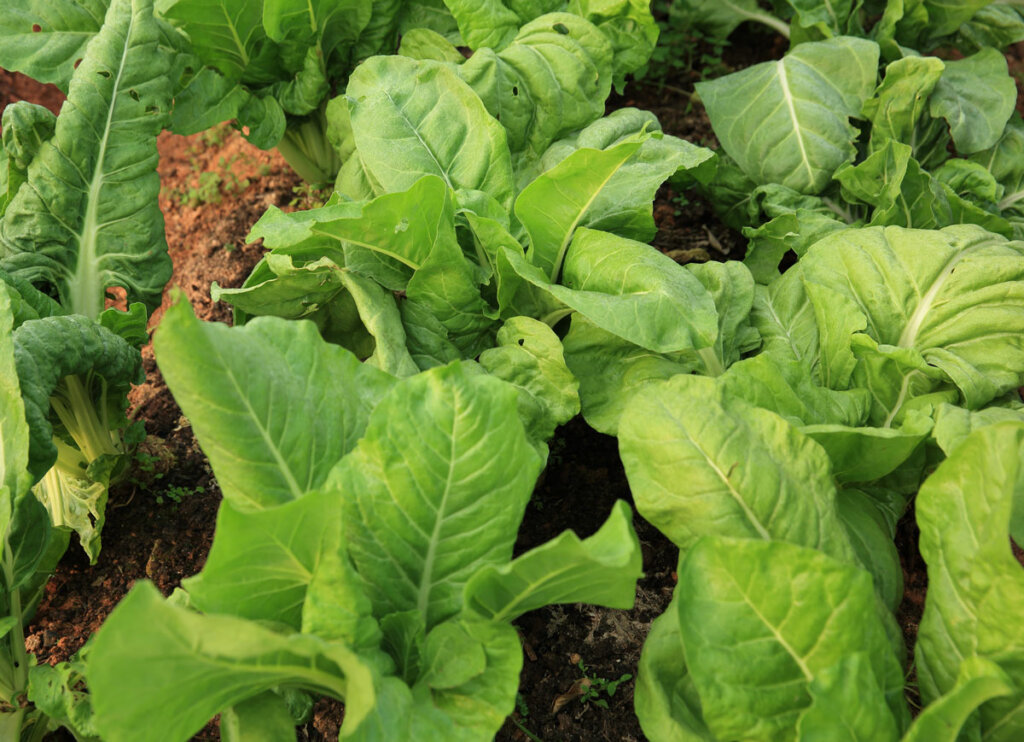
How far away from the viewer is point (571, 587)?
4.74 ft

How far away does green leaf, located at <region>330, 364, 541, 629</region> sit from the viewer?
4.97 ft

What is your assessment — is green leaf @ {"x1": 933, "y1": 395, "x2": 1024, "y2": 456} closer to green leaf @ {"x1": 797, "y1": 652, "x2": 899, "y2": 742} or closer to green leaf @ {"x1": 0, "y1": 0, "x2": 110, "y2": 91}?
green leaf @ {"x1": 797, "y1": 652, "x2": 899, "y2": 742}

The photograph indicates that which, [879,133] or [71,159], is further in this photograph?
[879,133]

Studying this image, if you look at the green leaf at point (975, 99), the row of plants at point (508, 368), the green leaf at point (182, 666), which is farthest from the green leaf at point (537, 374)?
the green leaf at point (975, 99)

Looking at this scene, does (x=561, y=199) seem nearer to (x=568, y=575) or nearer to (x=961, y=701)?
(x=568, y=575)

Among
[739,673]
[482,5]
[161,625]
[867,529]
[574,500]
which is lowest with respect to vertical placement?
[574,500]

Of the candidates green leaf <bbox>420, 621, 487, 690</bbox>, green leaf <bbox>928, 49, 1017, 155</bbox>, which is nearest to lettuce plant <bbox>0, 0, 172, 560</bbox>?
green leaf <bbox>420, 621, 487, 690</bbox>

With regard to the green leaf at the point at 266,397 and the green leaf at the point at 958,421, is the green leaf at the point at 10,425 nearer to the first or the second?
the green leaf at the point at 266,397

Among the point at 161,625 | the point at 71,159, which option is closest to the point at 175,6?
the point at 71,159

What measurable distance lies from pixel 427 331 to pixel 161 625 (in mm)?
1045

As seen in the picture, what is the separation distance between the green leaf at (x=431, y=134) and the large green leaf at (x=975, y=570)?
119 centimetres

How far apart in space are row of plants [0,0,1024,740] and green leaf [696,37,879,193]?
0.04ft

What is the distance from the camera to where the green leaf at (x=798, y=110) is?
8.33 ft

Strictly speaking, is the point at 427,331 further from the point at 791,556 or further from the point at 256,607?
the point at 791,556
